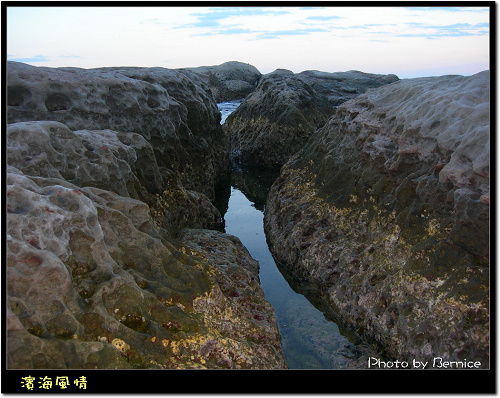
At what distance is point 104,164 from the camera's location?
766cm

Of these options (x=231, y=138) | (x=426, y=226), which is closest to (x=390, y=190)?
(x=426, y=226)

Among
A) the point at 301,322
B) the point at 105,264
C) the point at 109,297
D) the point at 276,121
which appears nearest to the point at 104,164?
the point at 105,264

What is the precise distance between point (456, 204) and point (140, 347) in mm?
4118

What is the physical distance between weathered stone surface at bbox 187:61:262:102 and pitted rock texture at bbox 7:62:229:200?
24.6m

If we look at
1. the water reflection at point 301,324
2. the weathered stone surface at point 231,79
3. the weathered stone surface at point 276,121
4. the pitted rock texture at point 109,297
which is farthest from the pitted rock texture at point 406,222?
the weathered stone surface at point 231,79

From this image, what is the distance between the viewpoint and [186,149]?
1280cm

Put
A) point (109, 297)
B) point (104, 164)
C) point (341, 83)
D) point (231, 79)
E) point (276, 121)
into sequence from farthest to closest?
point (231, 79) < point (341, 83) < point (276, 121) < point (104, 164) < point (109, 297)

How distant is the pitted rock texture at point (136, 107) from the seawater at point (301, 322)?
228 centimetres

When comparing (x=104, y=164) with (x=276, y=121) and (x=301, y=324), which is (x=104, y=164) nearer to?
A: (x=301, y=324)

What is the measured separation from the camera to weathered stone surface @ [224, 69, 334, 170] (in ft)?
54.4

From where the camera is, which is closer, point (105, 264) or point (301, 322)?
point (105, 264)

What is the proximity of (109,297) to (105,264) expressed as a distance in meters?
0.40

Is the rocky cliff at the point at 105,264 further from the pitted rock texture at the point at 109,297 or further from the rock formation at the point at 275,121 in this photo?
the rock formation at the point at 275,121

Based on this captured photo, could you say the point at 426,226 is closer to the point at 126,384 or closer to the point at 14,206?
the point at 126,384
